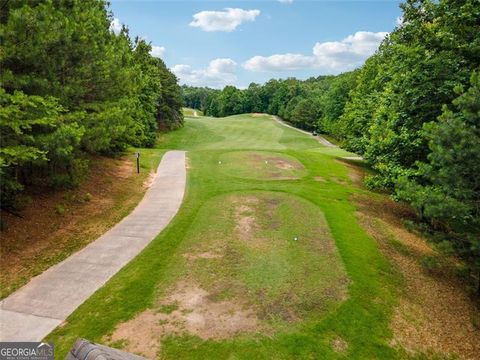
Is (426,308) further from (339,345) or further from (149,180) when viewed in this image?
(149,180)

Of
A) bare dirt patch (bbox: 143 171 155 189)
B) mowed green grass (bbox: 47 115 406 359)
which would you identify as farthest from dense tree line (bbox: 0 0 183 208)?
mowed green grass (bbox: 47 115 406 359)

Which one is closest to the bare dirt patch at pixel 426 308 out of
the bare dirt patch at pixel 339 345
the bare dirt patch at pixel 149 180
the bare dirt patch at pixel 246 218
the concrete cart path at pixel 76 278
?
the bare dirt patch at pixel 339 345

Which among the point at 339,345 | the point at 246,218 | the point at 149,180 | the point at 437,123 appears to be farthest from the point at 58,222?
the point at 437,123

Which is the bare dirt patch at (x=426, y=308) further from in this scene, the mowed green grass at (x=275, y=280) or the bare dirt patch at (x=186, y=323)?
the bare dirt patch at (x=186, y=323)

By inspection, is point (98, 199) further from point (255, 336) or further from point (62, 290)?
point (255, 336)

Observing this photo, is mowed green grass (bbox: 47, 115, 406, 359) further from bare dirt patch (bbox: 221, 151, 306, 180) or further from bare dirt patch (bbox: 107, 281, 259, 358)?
bare dirt patch (bbox: 221, 151, 306, 180)
